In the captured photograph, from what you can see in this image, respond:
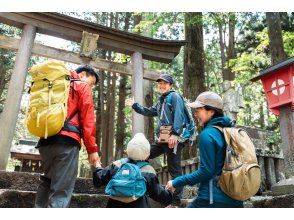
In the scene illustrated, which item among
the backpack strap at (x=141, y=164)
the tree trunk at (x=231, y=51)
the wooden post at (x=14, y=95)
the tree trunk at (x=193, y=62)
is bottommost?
the backpack strap at (x=141, y=164)

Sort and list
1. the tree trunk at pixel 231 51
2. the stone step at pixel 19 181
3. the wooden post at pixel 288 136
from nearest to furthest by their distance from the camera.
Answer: the stone step at pixel 19 181 → the wooden post at pixel 288 136 → the tree trunk at pixel 231 51

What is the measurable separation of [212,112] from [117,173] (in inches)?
38.6

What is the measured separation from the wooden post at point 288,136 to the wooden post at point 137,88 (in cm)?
283

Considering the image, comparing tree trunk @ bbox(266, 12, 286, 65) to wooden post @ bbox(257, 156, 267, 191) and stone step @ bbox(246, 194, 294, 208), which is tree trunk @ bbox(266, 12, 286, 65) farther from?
stone step @ bbox(246, 194, 294, 208)

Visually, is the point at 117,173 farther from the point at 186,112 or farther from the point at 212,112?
the point at 186,112

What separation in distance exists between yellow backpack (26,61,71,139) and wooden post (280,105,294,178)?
3834 mm

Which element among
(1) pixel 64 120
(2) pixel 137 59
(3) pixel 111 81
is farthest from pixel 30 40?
(3) pixel 111 81

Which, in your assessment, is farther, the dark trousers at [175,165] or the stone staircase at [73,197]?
the dark trousers at [175,165]

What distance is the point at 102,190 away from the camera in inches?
196

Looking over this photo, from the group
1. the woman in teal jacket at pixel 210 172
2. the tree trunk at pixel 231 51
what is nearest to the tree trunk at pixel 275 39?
the tree trunk at pixel 231 51

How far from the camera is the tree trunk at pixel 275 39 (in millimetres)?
7922

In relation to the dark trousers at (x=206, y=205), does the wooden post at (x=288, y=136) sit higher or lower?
higher

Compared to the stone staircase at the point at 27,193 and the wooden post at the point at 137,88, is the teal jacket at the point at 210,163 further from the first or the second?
the wooden post at the point at 137,88

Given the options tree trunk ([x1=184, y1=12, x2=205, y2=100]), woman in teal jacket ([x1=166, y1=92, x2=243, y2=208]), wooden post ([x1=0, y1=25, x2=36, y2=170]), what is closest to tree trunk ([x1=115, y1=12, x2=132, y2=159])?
tree trunk ([x1=184, y1=12, x2=205, y2=100])
